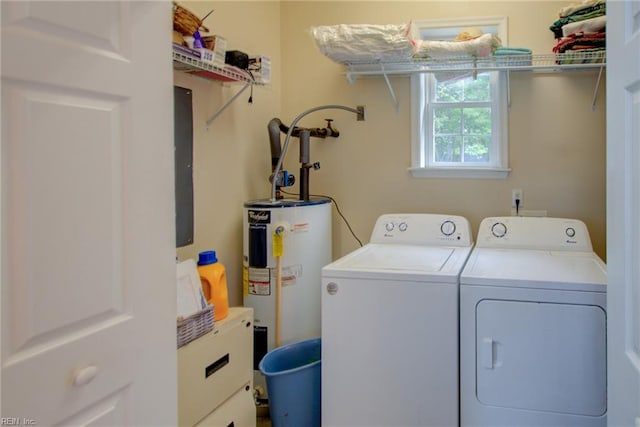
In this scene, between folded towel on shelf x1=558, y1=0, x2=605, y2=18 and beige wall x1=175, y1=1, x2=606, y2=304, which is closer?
folded towel on shelf x1=558, y1=0, x2=605, y2=18

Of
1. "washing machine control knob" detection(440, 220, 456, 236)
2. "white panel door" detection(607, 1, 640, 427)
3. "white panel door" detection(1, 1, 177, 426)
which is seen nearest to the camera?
"white panel door" detection(1, 1, 177, 426)

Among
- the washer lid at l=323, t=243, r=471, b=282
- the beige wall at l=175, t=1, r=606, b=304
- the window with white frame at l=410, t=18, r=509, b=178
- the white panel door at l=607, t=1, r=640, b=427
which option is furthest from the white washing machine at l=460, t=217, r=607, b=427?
the window with white frame at l=410, t=18, r=509, b=178

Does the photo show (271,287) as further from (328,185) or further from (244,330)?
(328,185)

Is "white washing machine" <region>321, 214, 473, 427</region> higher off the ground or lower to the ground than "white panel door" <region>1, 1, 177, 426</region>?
lower

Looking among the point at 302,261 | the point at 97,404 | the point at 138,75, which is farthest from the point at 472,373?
the point at 138,75

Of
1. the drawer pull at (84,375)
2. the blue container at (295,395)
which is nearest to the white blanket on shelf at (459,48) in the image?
the blue container at (295,395)

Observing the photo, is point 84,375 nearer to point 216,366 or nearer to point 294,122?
point 216,366

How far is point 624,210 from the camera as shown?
1.08m

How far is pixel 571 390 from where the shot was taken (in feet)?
6.02

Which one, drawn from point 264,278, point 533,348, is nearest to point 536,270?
point 533,348

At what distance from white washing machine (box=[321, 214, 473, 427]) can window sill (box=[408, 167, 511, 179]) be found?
0.90 metres

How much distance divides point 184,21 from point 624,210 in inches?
62.7

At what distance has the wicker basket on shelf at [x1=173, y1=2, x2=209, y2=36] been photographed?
1854mm

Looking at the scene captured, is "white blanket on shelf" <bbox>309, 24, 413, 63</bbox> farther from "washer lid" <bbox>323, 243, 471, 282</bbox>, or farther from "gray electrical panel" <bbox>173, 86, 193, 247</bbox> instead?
"washer lid" <bbox>323, 243, 471, 282</bbox>
